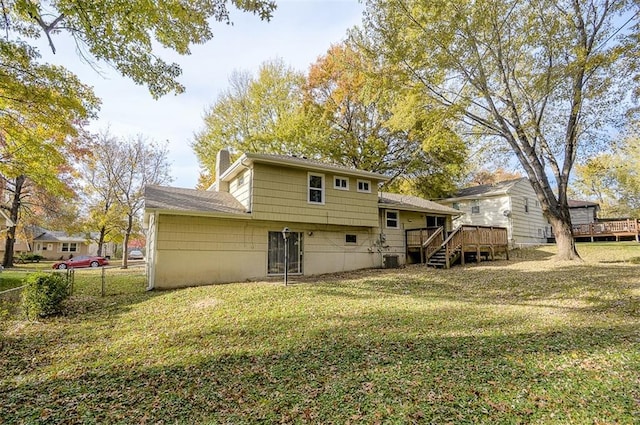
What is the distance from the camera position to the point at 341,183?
13.8 meters

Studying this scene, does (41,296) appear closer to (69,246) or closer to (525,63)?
(525,63)

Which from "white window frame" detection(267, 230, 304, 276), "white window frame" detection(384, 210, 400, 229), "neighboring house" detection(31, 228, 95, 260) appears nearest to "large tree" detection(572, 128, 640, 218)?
"white window frame" detection(384, 210, 400, 229)

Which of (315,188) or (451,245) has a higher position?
(315,188)

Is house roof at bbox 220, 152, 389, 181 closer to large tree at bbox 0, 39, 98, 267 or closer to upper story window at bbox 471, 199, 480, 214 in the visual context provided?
large tree at bbox 0, 39, 98, 267

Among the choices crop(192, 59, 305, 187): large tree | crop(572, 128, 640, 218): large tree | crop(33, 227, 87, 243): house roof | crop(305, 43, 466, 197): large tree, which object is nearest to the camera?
crop(192, 59, 305, 187): large tree

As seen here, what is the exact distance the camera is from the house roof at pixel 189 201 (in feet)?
35.1

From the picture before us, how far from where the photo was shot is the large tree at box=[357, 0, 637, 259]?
461 inches

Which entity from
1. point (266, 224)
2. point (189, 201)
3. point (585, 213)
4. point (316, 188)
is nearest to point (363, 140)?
point (316, 188)

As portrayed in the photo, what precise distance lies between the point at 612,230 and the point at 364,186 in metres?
18.4

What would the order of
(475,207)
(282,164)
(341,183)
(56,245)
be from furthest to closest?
1. (56,245)
2. (475,207)
3. (341,183)
4. (282,164)

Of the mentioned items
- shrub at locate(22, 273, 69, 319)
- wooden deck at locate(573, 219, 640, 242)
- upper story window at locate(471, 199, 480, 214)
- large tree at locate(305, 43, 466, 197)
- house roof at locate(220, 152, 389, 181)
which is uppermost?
large tree at locate(305, 43, 466, 197)

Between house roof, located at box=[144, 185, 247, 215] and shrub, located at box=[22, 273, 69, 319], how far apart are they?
3335 millimetres

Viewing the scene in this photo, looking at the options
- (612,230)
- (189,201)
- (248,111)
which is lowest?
(612,230)

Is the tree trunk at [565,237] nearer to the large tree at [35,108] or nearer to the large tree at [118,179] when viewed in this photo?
the large tree at [35,108]
